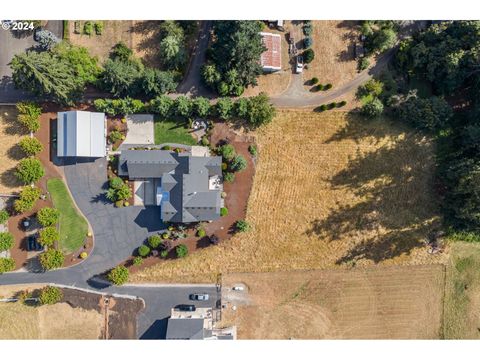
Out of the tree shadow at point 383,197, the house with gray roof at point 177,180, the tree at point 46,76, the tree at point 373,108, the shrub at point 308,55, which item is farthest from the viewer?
the tree shadow at point 383,197

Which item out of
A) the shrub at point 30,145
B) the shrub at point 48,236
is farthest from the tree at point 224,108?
the shrub at point 48,236

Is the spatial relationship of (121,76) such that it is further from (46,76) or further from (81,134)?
(81,134)

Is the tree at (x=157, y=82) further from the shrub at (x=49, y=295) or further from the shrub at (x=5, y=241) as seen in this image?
the shrub at (x=49, y=295)

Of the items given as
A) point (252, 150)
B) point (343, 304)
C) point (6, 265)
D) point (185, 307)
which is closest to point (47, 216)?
point (6, 265)

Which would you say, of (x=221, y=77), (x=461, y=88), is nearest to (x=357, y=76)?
(x=461, y=88)

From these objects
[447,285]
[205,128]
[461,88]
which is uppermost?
[461,88]

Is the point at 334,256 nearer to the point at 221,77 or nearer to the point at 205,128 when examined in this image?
the point at 205,128

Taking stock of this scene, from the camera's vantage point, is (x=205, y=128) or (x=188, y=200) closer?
(x=188, y=200)
